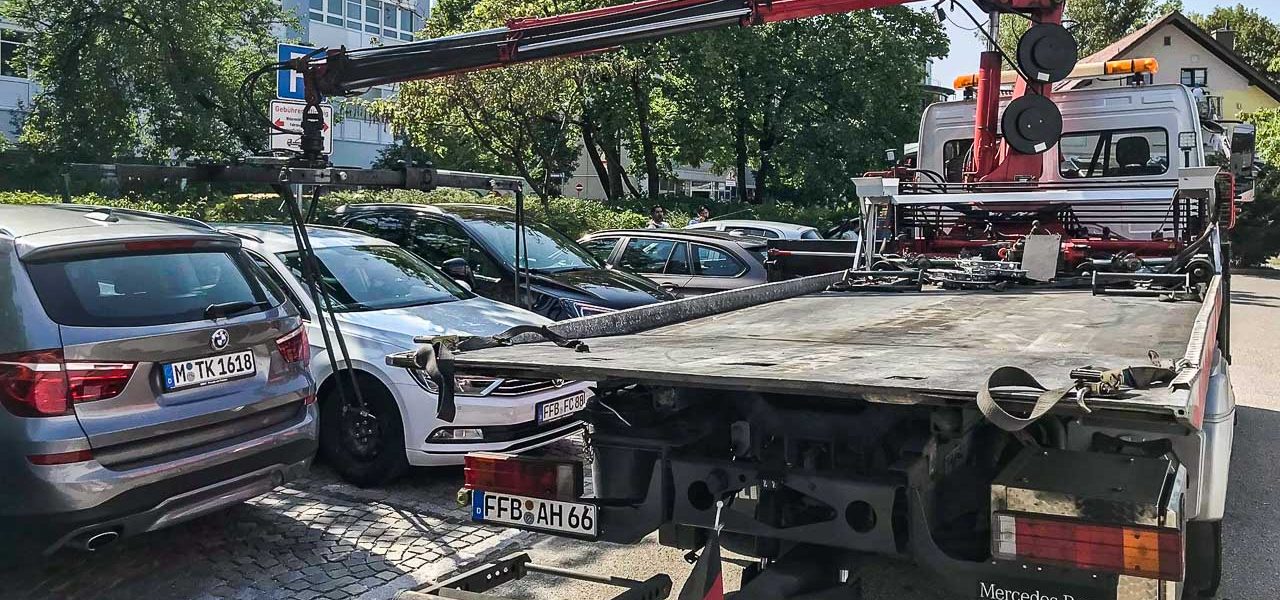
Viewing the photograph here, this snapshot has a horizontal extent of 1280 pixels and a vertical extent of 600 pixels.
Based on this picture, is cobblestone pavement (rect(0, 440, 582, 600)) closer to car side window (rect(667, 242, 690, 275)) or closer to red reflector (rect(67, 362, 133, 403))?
red reflector (rect(67, 362, 133, 403))

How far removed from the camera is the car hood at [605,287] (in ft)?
30.0

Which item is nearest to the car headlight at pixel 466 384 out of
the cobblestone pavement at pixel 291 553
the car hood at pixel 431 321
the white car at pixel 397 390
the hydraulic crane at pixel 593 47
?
the white car at pixel 397 390

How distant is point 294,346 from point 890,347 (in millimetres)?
3037

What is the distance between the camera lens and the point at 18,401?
163 inches

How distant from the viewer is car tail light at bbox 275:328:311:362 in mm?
5246

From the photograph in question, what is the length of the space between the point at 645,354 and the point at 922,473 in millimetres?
1120

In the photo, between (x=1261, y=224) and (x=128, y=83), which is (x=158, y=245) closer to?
(x=128, y=83)

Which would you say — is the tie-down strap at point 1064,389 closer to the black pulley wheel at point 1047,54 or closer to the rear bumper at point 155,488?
the rear bumper at point 155,488

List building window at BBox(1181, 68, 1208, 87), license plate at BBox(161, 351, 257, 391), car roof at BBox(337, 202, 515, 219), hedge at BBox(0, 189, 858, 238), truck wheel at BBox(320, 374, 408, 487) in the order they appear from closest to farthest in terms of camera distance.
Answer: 1. license plate at BBox(161, 351, 257, 391)
2. truck wheel at BBox(320, 374, 408, 487)
3. car roof at BBox(337, 202, 515, 219)
4. hedge at BBox(0, 189, 858, 238)
5. building window at BBox(1181, 68, 1208, 87)

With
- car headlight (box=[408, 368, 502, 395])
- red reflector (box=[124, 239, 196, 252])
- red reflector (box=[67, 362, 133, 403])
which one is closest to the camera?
red reflector (box=[67, 362, 133, 403])

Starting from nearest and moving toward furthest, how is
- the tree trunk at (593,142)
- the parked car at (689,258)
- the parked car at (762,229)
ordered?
the parked car at (689,258), the parked car at (762,229), the tree trunk at (593,142)

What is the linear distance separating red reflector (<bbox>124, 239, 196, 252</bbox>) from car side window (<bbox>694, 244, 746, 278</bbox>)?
7.59 meters

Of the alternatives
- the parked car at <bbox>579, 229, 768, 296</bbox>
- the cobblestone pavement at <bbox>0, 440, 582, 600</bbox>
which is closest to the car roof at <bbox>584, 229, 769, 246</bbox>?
the parked car at <bbox>579, 229, 768, 296</bbox>

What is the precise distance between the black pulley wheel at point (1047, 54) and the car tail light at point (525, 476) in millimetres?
5696
